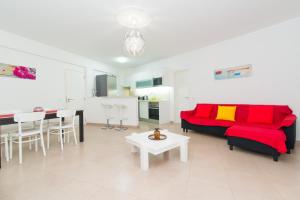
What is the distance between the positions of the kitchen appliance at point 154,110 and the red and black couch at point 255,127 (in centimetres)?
148

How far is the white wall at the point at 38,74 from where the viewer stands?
3404 millimetres

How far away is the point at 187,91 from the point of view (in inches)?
208

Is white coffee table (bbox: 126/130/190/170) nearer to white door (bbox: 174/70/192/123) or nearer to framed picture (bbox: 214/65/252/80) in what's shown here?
framed picture (bbox: 214/65/252/80)

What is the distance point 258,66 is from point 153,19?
2.76m

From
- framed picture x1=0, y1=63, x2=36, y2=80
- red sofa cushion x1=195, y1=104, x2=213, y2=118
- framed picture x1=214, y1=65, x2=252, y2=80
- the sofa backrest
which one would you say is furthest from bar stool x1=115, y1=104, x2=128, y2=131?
framed picture x1=214, y1=65, x2=252, y2=80

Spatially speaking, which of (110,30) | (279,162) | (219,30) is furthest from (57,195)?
(219,30)

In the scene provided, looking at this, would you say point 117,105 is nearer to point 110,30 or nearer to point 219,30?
point 110,30

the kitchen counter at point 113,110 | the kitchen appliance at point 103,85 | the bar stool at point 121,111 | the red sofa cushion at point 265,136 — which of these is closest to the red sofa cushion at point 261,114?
the red sofa cushion at point 265,136

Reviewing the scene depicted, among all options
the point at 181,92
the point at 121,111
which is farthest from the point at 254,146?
the point at 121,111

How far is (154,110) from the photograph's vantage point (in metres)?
5.59

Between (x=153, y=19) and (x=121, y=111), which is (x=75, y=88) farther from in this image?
(x=153, y=19)

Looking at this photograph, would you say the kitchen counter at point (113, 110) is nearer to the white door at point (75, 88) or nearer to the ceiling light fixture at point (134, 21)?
the white door at point (75, 88)

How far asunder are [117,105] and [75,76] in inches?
76.0

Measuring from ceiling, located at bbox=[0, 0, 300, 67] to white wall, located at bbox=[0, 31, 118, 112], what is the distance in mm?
280
